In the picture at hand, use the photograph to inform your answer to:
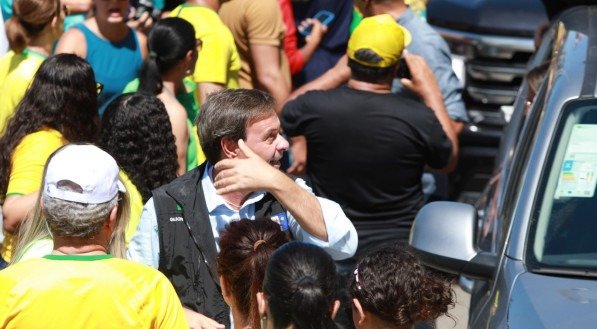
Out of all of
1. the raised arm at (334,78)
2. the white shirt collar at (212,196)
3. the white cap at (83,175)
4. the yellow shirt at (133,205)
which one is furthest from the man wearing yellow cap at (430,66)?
the white cap at (83,175)

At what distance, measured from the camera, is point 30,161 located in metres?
4.95

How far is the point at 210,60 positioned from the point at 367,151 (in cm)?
152

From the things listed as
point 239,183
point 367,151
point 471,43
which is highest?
point 239,183

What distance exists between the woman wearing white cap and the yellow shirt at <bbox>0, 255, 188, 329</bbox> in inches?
60.9

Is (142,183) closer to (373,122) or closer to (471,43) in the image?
(373,122)

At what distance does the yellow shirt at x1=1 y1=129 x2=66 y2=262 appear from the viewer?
192 inches

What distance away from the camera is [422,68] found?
6.32 meters

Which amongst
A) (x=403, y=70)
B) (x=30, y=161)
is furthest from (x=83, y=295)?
(x=403, y=70)

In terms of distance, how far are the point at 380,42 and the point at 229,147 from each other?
167 centimetres

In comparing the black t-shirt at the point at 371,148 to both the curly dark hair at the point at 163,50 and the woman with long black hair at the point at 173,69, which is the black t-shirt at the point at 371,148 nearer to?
the woman with long black hair at the point at 173,69

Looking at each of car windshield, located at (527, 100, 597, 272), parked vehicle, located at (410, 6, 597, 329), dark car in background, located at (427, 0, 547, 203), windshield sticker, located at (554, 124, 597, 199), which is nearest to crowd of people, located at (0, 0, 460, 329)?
parked vehicle, located at (410, 6, 597, 329)

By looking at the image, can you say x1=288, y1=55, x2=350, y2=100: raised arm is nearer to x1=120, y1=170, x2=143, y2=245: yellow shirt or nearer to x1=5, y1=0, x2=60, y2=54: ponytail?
x1=5, y1=0, x2=60, y2=54: ponytail

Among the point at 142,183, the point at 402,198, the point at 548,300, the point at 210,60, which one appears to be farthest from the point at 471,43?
the point at 548,300

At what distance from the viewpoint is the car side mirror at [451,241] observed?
14.7ft
